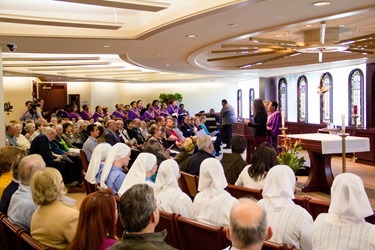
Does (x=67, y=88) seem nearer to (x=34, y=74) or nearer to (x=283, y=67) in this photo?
(x=34, y=74)

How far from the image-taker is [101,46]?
808cm

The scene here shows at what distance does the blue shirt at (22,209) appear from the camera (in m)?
3.27

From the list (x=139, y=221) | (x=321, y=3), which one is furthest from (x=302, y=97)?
(x=139, y=221)

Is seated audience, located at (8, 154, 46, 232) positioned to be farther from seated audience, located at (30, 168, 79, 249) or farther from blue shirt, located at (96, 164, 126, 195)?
blue shirt, located at (96, 164, 126, 195)

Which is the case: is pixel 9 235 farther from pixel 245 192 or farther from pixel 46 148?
pixel 46 148

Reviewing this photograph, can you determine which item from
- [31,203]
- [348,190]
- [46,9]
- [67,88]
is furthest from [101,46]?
[67,88]

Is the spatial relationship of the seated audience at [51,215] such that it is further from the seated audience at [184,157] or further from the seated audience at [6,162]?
the seated audience at [184,157]

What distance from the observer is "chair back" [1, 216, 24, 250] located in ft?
9.36

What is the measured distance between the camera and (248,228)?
188 cm

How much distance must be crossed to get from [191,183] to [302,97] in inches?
460

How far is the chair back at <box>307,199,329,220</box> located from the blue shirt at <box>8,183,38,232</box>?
2116mm

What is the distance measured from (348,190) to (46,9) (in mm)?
5442

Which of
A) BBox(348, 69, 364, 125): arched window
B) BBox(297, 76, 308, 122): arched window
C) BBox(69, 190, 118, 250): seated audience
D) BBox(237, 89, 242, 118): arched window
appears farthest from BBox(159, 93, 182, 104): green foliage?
BBox(69, 190, 118, 250): seated audience

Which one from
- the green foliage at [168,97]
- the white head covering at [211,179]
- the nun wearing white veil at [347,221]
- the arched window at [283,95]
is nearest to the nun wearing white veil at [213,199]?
the white head covering at [211,179]
